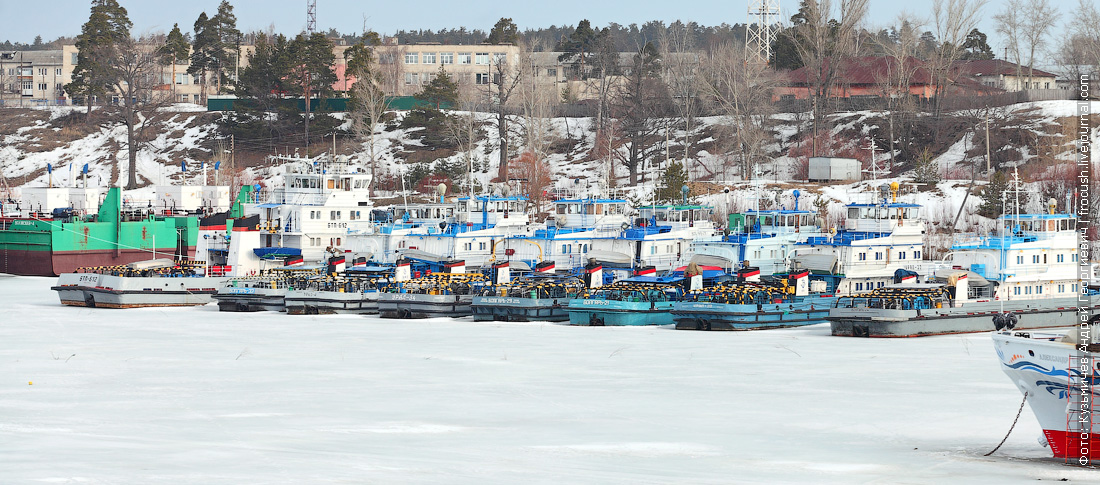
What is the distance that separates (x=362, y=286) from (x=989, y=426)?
99.0 feet

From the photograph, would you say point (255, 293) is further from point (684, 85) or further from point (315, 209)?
point (684, 85)

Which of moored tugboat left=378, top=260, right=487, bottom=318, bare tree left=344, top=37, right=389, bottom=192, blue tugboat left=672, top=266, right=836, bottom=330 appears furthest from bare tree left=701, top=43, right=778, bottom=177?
blue tugboat left=672, top=266, right=836, bottom=330

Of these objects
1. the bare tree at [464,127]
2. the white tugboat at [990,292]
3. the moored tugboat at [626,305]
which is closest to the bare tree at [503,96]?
the bare tree at [464,127]

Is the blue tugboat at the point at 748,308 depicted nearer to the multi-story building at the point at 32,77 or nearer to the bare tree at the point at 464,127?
the bare tree at the point at 464,127

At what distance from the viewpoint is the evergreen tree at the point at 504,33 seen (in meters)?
132

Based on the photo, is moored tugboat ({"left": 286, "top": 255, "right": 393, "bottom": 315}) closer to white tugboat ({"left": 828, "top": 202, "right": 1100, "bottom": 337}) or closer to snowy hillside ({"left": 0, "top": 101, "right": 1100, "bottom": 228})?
white tugboat ({"left": 828, "top": 202, "right": 1100, "bottom": 337})

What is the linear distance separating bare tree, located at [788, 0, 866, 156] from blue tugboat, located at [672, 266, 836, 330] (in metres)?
45.9

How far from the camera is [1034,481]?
1830 cm

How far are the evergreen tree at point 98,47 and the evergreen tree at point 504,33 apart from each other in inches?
1472

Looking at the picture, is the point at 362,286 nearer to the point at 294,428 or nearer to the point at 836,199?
the point at 294,428

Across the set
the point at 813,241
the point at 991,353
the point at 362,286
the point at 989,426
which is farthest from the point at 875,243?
the point at 989,426

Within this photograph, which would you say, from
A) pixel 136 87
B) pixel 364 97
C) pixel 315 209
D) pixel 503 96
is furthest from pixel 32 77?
pixel 315 209

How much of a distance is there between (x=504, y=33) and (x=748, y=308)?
95.4 metres

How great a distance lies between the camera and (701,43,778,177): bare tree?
299 ft
